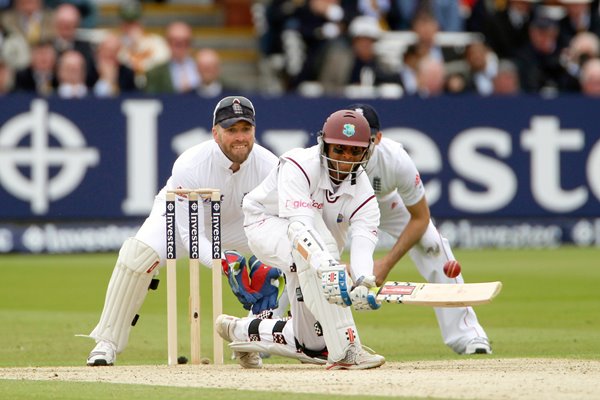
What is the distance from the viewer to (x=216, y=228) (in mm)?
8922

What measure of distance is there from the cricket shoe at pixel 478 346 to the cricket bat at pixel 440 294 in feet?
6.09

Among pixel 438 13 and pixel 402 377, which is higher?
pixel 438 13

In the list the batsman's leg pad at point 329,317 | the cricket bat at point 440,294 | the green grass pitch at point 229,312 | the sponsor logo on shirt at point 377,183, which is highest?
the sponsor logo on shirt at point 377,183

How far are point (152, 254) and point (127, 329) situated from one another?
561mm

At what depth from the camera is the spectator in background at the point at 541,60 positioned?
20.3 meters

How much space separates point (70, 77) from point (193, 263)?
8.87 metres

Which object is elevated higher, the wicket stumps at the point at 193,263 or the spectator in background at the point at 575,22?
the spectator in background at the point at 575,22

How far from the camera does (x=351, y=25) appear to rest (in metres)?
20.2

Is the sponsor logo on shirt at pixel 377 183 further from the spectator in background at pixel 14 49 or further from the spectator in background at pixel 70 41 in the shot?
the spectator in background at pixel 14 49

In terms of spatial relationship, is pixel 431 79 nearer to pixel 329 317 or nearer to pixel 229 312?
pixel 229 312

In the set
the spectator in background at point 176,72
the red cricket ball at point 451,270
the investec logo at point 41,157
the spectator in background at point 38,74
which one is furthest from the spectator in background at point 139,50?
the red cricket ball at point 451,270

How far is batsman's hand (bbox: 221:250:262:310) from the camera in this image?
362 inches

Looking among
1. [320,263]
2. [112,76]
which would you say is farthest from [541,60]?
[320,263]

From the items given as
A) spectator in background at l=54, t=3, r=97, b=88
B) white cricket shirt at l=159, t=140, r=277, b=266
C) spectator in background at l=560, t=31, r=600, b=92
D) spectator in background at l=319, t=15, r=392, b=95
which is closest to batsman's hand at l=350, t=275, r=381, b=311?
white cricket shirt at l=159, t=140, r=277, b=266
